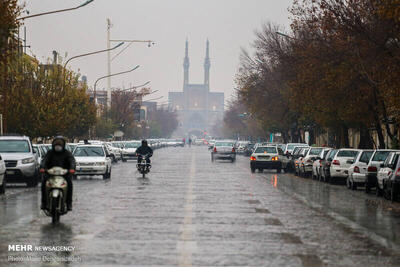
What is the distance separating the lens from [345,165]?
35656mm

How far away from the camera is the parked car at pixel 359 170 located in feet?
101

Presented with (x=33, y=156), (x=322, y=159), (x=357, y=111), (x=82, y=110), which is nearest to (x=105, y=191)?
(x=33, y=156)

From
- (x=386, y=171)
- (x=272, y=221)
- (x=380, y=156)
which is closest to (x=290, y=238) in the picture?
(x=272, y=221)

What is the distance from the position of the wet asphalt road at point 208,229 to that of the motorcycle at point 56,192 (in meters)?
0.31

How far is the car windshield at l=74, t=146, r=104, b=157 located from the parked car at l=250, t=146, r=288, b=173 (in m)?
10.9

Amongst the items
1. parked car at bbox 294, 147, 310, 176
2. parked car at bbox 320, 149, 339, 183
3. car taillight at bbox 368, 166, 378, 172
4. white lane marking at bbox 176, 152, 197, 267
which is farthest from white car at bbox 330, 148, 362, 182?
white lane marking at bbox 176, 152, 197, 267

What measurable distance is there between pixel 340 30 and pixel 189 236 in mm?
25796

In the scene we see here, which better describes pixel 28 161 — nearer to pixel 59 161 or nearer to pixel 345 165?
pixel 345 165

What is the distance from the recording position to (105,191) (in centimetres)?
2811

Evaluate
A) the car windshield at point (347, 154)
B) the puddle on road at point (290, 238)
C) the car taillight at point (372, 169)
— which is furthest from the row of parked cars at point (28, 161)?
the puddle on road at point (290, 238)

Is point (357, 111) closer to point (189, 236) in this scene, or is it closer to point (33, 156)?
point (33, 156)

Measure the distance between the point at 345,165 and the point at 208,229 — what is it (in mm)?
20935

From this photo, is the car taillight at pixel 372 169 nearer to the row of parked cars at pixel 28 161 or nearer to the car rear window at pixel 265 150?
the row of parked cars at pixel 28 161

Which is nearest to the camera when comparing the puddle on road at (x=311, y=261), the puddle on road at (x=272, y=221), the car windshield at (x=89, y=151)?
the puddle on road at (x=311, y=261)
